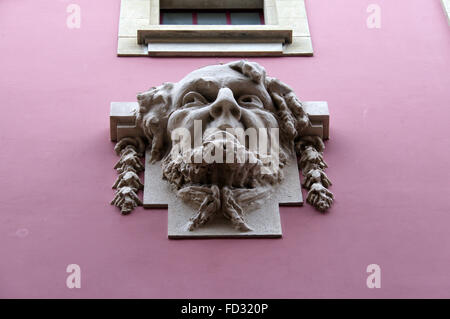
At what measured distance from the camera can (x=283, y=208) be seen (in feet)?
18.4

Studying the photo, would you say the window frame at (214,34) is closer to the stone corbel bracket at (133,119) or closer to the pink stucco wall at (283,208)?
the pink stucco wall at (283,208)

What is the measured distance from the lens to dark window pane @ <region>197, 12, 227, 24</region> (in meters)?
8.15

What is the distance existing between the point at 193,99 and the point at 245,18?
2.69m

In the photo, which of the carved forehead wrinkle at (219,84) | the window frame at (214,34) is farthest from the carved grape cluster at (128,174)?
the window frame at (214,34)

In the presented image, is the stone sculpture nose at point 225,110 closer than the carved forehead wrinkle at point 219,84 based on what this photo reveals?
A: Yes

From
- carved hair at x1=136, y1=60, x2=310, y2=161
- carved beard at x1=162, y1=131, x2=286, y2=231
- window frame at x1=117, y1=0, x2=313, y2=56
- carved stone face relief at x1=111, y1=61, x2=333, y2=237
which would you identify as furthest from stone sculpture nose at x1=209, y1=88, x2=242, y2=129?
window frame at x1=117, y1=0, x2=313, y2=56

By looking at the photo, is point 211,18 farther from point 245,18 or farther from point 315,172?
point 315,172

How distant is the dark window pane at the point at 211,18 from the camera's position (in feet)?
26.7

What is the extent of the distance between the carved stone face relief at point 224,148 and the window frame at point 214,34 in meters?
1.27
